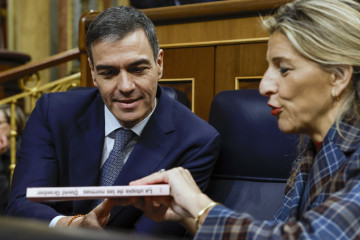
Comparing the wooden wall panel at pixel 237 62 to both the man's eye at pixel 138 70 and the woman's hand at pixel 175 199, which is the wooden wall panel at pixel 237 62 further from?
the woman's hand at pixel 175 199

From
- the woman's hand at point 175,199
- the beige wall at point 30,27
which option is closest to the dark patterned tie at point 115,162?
the woman's hand at point 175,199

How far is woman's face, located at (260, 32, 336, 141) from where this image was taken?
0.99 metres

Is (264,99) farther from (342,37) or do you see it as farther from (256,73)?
(342,37)

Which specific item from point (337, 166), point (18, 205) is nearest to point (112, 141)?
point (18, 205)

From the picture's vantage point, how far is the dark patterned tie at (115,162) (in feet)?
4.75

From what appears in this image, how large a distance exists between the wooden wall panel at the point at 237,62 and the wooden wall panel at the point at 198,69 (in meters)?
0.03

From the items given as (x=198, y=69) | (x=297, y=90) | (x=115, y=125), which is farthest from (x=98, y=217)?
Result: (x=198, y=69)

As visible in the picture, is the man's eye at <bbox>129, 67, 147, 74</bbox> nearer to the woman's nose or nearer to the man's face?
the man's face

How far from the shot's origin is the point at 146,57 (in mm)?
1449

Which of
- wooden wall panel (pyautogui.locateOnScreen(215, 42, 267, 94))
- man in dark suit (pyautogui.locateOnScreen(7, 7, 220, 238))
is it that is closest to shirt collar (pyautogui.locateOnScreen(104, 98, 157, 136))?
man in dark suit (pyautogui.locateOnScreen(7, 7, 220, 238))

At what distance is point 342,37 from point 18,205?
104 cm

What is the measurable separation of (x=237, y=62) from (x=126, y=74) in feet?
1.98

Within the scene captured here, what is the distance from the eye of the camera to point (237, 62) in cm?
188

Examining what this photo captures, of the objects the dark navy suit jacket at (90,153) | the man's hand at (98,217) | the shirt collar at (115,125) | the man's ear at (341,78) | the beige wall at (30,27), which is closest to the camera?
the man's ear at (341,78)
